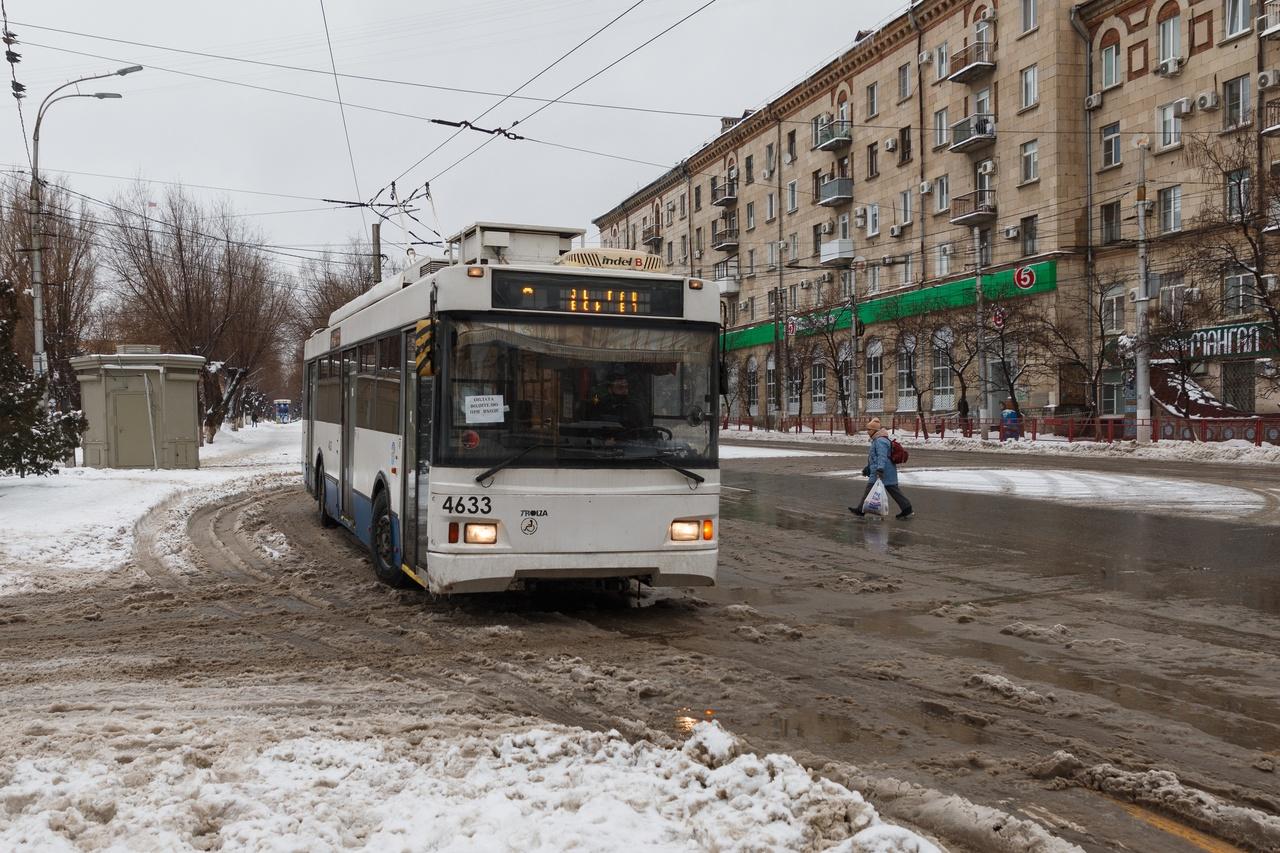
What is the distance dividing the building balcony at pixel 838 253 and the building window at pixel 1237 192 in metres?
23.0

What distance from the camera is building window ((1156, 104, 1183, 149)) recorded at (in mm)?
36781

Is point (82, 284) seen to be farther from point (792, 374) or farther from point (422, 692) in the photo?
point (422, 692)

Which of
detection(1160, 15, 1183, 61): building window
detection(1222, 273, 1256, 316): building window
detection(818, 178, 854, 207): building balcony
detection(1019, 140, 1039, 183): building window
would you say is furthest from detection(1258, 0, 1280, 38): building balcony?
detection(818, 178, 854, 207): building balcony

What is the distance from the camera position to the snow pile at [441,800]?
375 cm

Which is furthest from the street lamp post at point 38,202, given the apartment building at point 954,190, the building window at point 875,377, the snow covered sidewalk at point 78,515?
the building window at point 875,377

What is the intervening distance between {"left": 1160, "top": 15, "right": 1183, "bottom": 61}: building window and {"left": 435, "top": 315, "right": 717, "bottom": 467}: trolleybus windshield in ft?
117

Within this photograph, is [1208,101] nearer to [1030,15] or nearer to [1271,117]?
[1271,117]

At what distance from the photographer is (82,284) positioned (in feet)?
137

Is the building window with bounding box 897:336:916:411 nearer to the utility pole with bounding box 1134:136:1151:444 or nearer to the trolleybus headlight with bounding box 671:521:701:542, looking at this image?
the utility pole with bounding box 1134:136:1151:444

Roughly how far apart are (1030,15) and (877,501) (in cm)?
3415

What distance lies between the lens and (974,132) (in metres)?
44.7

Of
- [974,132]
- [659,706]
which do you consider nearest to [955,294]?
[974,132]

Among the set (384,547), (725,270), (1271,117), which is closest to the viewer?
(384,547)

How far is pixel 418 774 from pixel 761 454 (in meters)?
31.1
